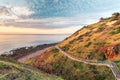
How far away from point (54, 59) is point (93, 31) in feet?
102

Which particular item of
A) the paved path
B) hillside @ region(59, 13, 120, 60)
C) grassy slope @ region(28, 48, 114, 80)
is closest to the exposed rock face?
hillside @ region(59, 13, 120, 60)

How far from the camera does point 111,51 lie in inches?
4392

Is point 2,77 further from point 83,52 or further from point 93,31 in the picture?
point 93,31

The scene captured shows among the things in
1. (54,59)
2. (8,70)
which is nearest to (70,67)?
(54,59)

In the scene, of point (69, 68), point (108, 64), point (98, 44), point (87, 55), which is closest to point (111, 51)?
point (87, 55)

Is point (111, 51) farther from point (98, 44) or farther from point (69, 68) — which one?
point (69, 68)

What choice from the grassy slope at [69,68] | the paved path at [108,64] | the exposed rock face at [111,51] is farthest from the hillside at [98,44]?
the grassy slope at [69,68]

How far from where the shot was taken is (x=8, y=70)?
45.5 m

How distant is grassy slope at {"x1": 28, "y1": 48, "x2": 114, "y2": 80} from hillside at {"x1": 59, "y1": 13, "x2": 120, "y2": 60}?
5.50m

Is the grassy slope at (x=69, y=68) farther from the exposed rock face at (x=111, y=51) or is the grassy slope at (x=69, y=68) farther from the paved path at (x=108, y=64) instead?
the exposed rock face at (x=111, y=51)

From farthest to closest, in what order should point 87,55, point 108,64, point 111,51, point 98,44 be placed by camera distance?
point 98,44 < point 87,55 < point 111,51 < point 108,64

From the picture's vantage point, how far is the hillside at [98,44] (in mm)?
113500

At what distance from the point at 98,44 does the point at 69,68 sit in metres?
18.1

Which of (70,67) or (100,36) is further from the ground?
(100,36)
